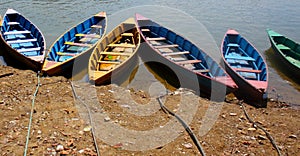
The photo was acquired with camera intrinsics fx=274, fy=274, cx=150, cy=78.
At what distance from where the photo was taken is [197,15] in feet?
65.7

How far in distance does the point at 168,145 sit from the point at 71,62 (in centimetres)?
561

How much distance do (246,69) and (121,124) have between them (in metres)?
5.76

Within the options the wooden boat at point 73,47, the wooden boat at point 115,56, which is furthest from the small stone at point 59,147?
the wooden boat at point 73,47

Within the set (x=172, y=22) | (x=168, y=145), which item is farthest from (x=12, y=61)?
(x=172, y=22)

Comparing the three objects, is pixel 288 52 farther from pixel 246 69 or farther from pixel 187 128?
pixel 187 128

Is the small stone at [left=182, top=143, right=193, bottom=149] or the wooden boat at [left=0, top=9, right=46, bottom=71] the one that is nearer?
the small stone at [left=182, top=143, right=193, bottom=149]

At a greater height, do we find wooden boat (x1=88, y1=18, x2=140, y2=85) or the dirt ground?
wooden boat (x1=88, y1=18, x2=140, y2=85)

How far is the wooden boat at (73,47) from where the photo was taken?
32.7 ft

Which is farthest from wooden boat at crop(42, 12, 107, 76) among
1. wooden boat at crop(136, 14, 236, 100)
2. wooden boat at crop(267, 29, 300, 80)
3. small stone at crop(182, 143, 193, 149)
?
wooden boat at crop(267, 29, 300, 80)

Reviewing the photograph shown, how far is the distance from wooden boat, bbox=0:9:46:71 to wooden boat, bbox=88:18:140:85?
2.07 m

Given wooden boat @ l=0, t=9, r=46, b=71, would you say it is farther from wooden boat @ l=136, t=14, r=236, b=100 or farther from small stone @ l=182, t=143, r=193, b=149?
small stone @ l=182, t=143, r=193, b=149

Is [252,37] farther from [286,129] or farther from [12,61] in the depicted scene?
[12,61]

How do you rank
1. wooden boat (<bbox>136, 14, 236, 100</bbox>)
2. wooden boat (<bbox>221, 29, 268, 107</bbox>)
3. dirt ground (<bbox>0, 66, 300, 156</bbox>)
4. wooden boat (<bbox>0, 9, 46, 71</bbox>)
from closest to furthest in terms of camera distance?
1. dirt ground (<bbox>0, 66, 300, 156</bbox>)
2. wooden boat (<bbox>221, 29, 268, 107</bbox>)
3. wooden boat (<bbox>136, 14, 236, 100</bbox>)
4. wooden boat (<bbox>0, 9, 46, 71</bbox>)

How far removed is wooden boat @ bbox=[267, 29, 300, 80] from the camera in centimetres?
1150
